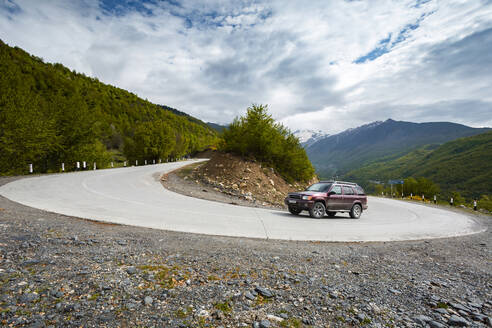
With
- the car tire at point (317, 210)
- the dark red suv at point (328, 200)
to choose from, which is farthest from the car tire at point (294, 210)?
the car tire at point (317, 210)

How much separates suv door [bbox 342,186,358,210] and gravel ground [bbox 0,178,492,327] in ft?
20.0

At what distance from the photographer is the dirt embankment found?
55.4 ft

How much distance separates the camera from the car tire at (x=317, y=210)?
11.4m

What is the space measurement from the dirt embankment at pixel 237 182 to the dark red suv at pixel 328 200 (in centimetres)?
422

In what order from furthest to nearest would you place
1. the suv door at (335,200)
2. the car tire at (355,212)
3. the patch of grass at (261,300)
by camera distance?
the car tire at (355,212), the suv door at (335,200), the patch of grass at (261,300)

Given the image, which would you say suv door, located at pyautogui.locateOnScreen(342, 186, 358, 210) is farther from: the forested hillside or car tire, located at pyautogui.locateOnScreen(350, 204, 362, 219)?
the forested hillside

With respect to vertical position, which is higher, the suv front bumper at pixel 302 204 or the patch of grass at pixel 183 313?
the suv front bumper at pixel 302 204

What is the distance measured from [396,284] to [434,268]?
189 centimetres

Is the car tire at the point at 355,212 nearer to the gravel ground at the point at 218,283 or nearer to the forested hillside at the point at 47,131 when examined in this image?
the gravel ground at the point at 218,283

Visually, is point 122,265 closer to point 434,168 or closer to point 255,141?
point 255,141

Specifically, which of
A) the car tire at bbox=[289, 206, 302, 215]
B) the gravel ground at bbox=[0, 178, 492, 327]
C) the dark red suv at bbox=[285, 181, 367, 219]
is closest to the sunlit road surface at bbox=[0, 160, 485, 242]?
the gravel ground at bbox=[0, 178, 492, 327]

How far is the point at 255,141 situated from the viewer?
21.1 m

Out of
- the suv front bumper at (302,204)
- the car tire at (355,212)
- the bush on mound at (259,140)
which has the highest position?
the bush on mound at (259,140)

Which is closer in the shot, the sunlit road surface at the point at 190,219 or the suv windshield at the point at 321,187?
the sunlit road surface at the point at 190,219
